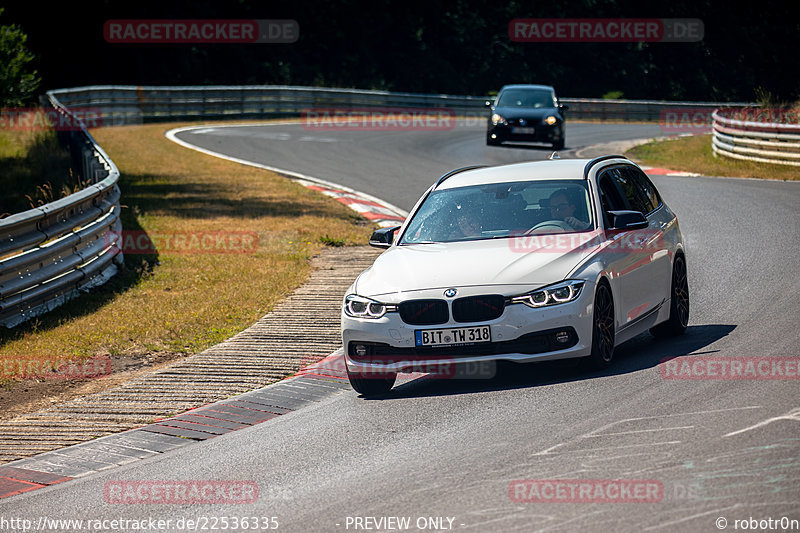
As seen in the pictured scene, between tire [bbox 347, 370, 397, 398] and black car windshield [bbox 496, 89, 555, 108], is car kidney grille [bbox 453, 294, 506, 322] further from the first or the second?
black car windshield [bbox 496, 89, 555, 108]

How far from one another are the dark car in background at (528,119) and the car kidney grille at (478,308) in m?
22.0

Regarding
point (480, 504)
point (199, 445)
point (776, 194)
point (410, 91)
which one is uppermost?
point (480, 504)

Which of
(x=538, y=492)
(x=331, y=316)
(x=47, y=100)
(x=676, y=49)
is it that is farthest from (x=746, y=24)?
Answer: (x=538, y=492)

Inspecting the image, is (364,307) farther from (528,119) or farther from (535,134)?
(528,119)

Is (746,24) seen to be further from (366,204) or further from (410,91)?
(366,204)

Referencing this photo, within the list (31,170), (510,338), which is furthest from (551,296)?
(31,170)

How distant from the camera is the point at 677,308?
33.6ft

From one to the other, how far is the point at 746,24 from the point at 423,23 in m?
19.1

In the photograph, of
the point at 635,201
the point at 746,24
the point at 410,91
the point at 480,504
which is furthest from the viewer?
the point at 746,24

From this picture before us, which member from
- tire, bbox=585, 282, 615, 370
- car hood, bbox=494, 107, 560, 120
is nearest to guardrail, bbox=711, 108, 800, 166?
car hood, bbox=494, 107, 560, 120

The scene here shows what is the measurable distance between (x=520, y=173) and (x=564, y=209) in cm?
68

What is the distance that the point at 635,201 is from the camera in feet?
34.1

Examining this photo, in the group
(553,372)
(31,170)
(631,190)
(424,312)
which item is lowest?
(31,170)

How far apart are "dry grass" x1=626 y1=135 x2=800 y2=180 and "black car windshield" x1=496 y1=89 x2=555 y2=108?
2.64m
